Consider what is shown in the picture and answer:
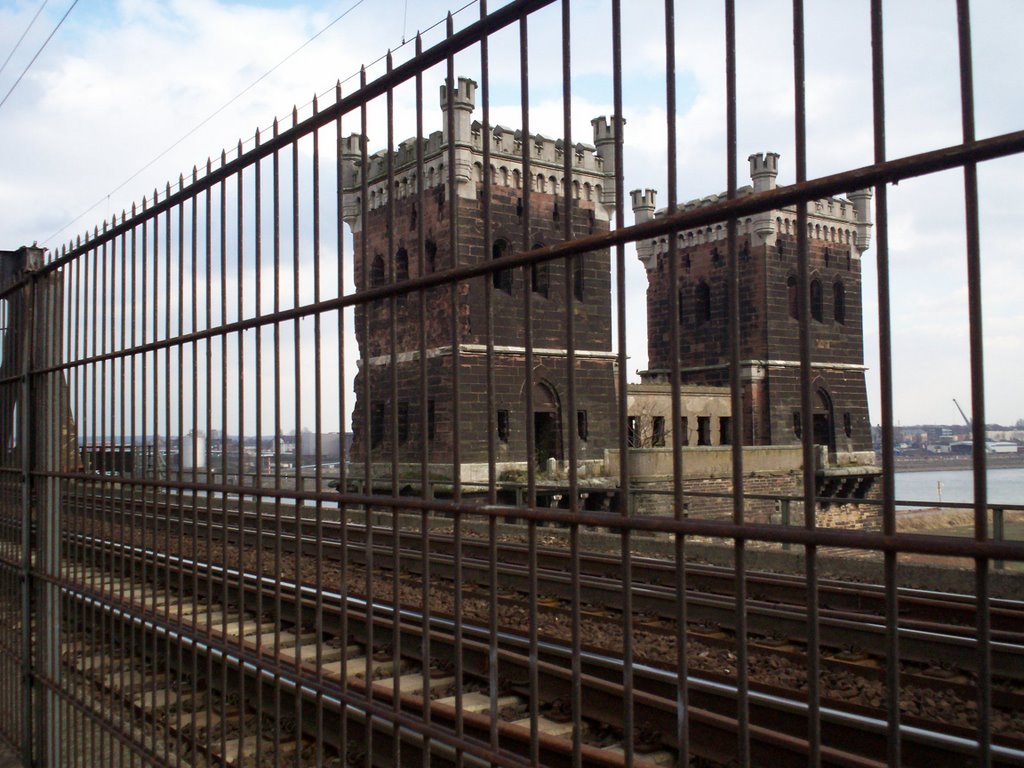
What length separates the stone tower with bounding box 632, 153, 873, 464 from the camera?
3466 centimetres

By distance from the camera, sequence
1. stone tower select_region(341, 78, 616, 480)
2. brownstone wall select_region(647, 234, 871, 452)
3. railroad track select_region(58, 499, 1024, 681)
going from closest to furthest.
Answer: railroad track select_region(58, 499, 1024, 681)
stone tower select_region(341, 78, 616, 480)
brownstone wall select_region(647, 234, 871, 452)

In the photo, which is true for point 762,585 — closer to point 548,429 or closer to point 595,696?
point 595,696

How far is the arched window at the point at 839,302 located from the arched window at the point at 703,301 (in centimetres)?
535

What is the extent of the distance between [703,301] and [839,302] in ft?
19.4

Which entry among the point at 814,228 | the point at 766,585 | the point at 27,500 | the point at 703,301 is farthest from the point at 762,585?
the point at 703,301

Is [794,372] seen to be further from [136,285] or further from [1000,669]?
[136,285]

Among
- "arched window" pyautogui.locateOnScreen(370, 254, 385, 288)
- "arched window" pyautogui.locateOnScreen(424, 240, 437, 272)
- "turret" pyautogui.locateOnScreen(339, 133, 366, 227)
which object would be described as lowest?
"turret" pyautogui.locateOnScreen(339, 133, 366, 227)

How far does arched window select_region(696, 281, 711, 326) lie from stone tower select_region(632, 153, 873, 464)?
0.14 ft

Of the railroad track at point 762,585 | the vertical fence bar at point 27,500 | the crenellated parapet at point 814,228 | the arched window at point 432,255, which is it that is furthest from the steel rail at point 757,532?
the crenellated parapet at point 814,228

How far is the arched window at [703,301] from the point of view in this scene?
3925cm

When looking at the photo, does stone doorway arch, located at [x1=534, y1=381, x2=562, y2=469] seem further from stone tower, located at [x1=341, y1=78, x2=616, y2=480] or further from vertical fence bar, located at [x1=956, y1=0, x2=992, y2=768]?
vertical fence bar, located at [x1=956, y1=0, x2=992, y2=768]

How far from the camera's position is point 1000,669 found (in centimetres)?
565

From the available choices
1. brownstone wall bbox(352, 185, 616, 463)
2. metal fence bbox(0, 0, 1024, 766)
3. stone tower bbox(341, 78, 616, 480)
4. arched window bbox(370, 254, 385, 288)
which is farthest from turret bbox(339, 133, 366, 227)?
brownstone wall bbox(352, 185, 616, 463)

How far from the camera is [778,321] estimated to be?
36781mm
